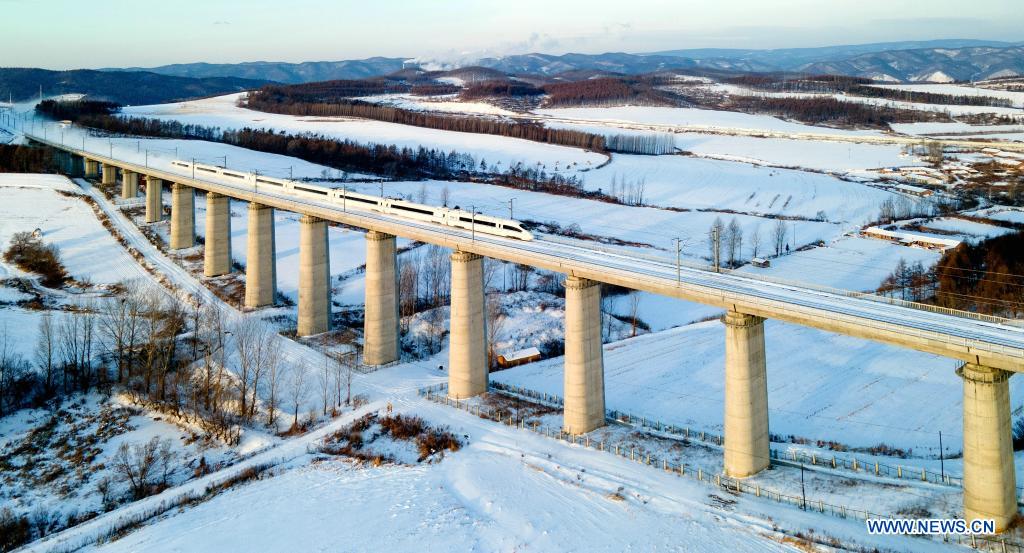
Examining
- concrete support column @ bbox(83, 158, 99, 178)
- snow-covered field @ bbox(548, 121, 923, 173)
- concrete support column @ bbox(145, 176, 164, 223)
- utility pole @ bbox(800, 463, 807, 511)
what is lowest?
utility pole @ bbox(800, 463, 807, 511)

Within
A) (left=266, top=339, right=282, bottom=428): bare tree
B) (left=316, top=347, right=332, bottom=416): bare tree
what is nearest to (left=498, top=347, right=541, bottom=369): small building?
(left=316, top=347, right=332, bottom=416): bare tree

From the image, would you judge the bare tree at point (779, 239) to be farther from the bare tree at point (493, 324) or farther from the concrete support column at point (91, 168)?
the concrete support column at point (91, 168)

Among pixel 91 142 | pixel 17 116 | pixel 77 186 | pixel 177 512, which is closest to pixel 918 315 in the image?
pixel 177 512

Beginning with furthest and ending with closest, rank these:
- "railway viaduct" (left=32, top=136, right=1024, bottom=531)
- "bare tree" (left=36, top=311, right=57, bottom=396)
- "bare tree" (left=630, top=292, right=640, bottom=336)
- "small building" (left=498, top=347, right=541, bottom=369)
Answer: "bare tree" (left=630, top=292, right=640, bottom=336) → "small building" (left=498, top=347, right=541, bottom=369) → "bare tree" (left=36, top=311, right=57, bottom=396) → "railway viaduct" (left=32, top=136, right=1024, bottom=531)

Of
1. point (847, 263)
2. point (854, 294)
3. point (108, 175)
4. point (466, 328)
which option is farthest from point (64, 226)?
point (847, 263)

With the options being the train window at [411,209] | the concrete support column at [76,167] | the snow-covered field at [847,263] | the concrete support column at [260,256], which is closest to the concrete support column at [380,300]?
the train window at [411,209]

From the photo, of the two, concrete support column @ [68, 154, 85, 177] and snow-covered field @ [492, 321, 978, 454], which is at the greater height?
concrete support column @ [68, 154, 85, 177]

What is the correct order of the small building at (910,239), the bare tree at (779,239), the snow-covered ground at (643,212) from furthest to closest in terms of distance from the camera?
1. the snow-covered ground at (643,212)
2. the bare tree at (779,239)
3. the small building at (910,239)

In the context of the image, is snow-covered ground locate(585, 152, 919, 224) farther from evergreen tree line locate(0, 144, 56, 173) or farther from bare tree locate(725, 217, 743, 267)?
evergreen tree line locate(0, 144, 56, 173)
